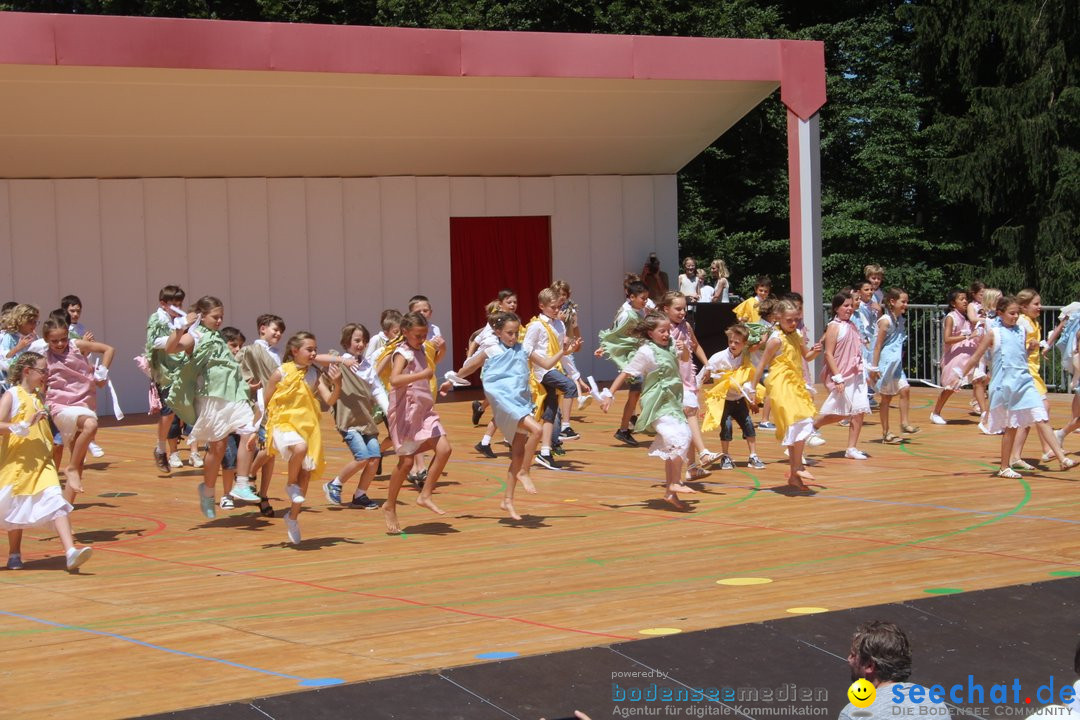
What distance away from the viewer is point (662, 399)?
1173 cm

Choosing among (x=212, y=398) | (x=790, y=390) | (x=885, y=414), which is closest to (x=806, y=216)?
(x=885, y=414)

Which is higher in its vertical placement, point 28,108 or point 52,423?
point 28,108

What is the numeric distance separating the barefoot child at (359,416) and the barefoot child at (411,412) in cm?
76

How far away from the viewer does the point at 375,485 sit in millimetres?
13430

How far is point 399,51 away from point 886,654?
589 inches

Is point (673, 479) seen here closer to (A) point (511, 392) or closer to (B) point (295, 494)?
(A) point (511, 392)

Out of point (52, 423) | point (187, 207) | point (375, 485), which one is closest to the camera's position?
point (52, 423)

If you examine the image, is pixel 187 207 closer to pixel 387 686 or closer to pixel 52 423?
pixel 52 423

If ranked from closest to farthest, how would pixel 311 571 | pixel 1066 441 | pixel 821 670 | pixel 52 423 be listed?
pixel 821 670 < pixel 311 571 < pixel 52 423 < pixel 1066 441

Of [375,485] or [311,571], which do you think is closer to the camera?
[311,571]

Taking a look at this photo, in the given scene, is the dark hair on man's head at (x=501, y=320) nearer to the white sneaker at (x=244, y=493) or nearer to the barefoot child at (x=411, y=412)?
the barefoot child at (x=411, y=412)

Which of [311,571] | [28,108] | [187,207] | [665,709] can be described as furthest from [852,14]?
[665,709]

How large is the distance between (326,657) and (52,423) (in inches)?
218

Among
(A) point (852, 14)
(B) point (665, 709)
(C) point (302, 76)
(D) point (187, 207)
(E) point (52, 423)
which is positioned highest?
(A) point (852, 14)
